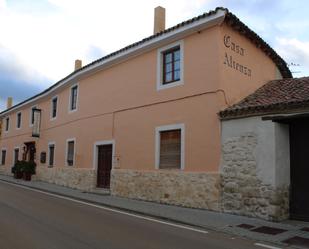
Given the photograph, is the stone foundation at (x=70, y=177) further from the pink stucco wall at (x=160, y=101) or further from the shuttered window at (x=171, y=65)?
the shuttered window at (x=171, y=65)

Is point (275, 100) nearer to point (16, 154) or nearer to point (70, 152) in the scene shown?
point (70, 152)

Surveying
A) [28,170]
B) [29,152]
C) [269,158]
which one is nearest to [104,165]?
[269,158]

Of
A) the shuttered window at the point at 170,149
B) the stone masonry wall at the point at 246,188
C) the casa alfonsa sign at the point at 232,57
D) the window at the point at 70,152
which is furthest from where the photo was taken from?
the window at the point at 70,152

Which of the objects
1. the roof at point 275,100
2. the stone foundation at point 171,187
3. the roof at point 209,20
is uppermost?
the roof at point 209,20

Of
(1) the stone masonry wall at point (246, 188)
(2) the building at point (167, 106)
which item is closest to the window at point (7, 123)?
(2) the building at point (167, 106)

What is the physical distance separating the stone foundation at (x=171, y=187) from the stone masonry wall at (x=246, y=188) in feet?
1.43

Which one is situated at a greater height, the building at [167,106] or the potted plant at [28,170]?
the building at [167,106]

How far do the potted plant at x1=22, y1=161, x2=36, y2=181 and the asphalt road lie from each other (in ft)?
47.6

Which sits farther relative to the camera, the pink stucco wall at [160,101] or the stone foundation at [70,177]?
the stone foundation at [70,177]

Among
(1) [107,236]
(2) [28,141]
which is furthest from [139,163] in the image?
(2) [28,141]

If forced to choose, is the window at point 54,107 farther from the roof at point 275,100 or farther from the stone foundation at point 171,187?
the roof at point 275,100

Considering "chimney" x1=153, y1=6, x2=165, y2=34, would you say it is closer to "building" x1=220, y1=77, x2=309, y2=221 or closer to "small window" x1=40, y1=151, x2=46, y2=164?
"building" x1=220, y1=77, x2=309, y2=221

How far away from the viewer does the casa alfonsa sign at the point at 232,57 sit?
13119mm

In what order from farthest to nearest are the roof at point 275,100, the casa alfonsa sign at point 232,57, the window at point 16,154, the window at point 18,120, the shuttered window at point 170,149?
the window at point 18,120, the window at point 16,154, the shuttered window at point 170,149, the casa alfonsa sign at point 232,57, the roof at point 275,100
